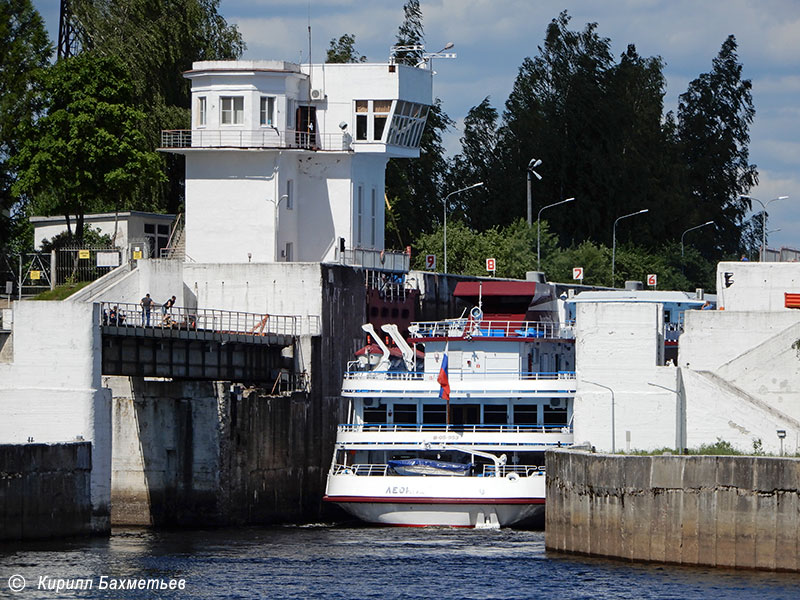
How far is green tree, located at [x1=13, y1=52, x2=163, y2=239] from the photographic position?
8500 centimetres

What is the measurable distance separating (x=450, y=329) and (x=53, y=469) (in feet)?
65.8

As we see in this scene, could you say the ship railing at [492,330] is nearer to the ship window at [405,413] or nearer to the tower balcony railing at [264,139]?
the ship window at [405,413]

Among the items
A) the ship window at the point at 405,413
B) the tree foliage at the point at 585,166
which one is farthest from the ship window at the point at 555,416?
the tree foliage at the point at 585,166

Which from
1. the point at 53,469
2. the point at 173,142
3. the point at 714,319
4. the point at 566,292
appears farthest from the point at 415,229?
the point at 53,469

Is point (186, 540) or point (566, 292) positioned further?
point (566, 292)

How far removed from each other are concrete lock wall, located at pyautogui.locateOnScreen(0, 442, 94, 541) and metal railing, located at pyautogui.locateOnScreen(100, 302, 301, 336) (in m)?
8.86

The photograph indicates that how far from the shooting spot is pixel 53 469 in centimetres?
6175

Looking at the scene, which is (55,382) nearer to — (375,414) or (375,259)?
(375,414)

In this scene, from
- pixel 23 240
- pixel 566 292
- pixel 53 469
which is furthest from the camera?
pixel 23 240

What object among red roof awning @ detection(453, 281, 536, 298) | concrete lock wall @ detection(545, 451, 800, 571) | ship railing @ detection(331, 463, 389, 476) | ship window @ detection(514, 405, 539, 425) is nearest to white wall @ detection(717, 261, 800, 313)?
red roof awning @ detection(453, 281, 536, 298)

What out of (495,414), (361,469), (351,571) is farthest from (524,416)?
(351,571)

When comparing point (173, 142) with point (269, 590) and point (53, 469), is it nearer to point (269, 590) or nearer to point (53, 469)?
point (53, 469)

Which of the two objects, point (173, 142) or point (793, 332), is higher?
point (173, 142)

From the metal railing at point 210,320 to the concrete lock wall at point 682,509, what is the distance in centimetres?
1818
